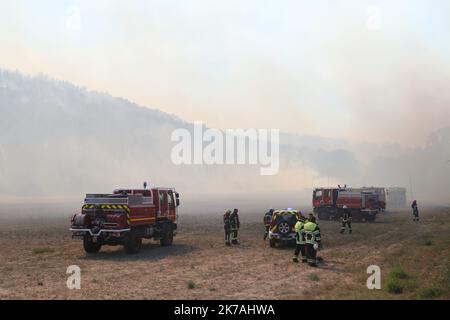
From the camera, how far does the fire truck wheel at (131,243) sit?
19.8m

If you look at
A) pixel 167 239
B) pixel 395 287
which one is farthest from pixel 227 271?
pixel 167 239

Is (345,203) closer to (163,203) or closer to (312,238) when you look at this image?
(163,203)

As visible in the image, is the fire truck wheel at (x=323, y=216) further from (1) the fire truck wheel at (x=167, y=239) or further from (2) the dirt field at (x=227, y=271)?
(1) the fire truck wheel at (x=167, y=239)

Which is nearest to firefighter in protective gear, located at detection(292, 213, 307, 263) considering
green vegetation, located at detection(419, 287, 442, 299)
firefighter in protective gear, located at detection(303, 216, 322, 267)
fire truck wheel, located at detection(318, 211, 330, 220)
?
firefighter in protective gear, located at detection(303, 216, 322, 267)

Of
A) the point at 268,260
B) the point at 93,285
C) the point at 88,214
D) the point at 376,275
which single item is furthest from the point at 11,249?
the point at 376,275

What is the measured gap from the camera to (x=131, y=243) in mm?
20016

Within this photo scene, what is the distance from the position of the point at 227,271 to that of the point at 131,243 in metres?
6.28

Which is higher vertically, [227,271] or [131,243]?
[131,243]

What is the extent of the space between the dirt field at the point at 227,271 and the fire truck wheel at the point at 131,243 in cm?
34

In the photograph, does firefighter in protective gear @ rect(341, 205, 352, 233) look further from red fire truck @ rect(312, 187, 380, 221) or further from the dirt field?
red fire truck @ rect(312, 187, 380, 221)

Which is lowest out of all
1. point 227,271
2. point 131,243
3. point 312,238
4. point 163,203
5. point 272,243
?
point 227,271

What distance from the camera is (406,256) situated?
18312 mm
